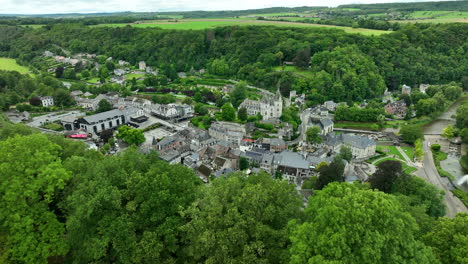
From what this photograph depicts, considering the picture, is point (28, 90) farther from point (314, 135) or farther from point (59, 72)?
point (314, 135)

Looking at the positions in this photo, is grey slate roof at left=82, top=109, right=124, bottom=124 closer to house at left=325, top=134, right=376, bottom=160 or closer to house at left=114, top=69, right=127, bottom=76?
house at left=325, top=134, right=376, bottom=160

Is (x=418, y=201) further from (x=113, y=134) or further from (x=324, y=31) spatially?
(x=324, y=31)

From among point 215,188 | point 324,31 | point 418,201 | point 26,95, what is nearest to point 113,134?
point 26,95

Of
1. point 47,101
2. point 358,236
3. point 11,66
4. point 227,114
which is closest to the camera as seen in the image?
point 358,236

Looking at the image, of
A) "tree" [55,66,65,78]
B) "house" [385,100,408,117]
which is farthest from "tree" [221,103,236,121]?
"tree" [55,66,65,78]

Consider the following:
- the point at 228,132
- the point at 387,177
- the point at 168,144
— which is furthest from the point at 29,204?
the point at 228,132

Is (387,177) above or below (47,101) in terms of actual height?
above

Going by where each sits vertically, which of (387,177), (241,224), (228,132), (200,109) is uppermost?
(241,224)

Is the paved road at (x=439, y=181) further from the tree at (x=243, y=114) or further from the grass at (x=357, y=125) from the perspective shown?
the tree at (x=243, y=114)
